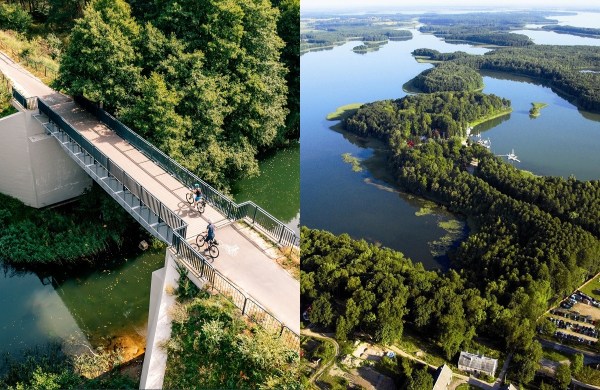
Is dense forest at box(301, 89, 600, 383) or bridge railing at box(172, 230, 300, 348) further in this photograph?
dense forest at box(301, 89, 600, 383)

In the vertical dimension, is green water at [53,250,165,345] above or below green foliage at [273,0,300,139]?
below

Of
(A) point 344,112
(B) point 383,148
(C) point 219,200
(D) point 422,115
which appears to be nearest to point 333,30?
(C) point 219,200

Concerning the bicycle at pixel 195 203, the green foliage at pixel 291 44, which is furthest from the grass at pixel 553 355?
the green foliage at pixel 291 44

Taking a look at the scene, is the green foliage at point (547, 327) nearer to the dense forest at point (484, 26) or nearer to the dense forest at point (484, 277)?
the dense forest at point (484, 277)

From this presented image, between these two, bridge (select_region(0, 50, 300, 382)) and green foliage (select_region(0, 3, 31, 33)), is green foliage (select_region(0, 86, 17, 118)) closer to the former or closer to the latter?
bridge (select_region(0, 50, 300, 382))

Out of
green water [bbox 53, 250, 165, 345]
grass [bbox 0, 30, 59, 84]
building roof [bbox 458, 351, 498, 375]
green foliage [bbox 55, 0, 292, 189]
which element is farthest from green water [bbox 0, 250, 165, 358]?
grass [bbox 0, 30, 59, 84]

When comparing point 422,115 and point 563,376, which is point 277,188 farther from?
point 422,115
